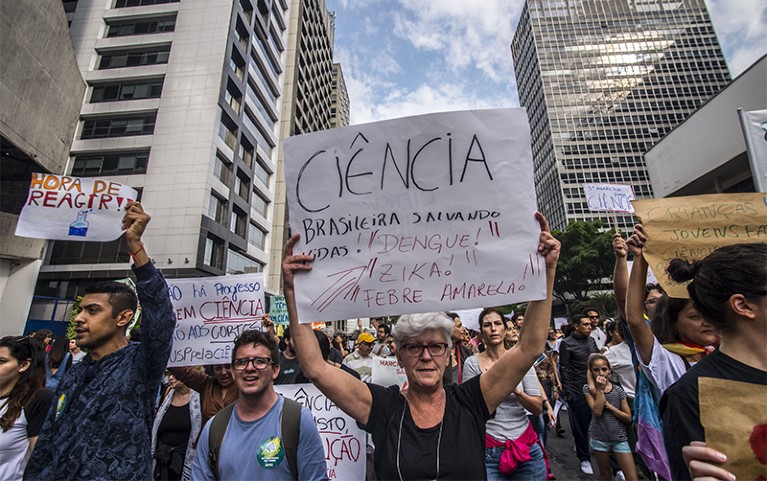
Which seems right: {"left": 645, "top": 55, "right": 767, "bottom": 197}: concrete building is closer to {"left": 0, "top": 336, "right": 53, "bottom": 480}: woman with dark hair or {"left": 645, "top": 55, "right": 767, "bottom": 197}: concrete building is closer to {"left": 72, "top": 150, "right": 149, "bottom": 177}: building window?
{"left": 0, "top": 336, "right": 53, "bottom": 480}: woman with dark hair

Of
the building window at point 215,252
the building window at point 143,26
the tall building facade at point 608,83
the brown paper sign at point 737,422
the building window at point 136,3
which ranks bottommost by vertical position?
the brown paper sign at point 737,422

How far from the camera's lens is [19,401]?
2.70 metres

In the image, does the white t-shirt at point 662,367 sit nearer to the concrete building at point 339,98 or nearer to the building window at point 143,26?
the building window at point 143,26

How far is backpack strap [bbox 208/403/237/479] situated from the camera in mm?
2070

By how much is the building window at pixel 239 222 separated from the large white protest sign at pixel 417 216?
28484 mm

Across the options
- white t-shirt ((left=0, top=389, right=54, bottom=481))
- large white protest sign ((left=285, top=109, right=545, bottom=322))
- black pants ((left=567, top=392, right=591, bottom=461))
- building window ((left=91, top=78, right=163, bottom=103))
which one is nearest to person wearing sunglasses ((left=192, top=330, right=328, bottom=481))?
large white protest sign ((left=285, top=109, right=545, bottom=322))

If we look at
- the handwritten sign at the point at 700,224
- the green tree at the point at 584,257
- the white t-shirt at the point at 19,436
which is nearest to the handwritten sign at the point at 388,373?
the handwritten sign at the point at 700,224

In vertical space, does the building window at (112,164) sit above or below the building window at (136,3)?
below

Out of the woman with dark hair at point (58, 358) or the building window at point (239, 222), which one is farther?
the building window at point (239, 222)

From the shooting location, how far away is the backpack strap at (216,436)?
207cm

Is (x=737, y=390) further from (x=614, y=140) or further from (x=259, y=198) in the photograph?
(x=614, y=140)

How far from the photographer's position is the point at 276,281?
3362 centimetres

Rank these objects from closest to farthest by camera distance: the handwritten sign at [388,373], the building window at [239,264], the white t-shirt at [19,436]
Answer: the white t-shirt at [19,436] < the handwritten sign at [388,373] < the building window at [239,264]

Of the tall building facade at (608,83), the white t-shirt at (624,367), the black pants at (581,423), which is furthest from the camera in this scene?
the tall building facade at (608,83)
